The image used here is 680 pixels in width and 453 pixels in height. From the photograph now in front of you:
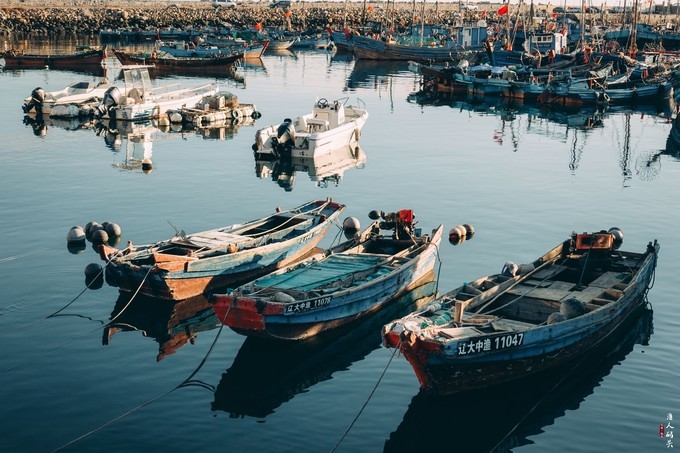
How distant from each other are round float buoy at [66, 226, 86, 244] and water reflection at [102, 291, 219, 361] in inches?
218

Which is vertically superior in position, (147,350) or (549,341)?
(549,341)

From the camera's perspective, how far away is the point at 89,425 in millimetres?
18625

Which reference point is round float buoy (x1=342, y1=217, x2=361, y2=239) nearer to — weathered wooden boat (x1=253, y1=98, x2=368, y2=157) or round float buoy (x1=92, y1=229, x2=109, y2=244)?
round float buoy (x1=92, y1=229, x2=109, y2=244)

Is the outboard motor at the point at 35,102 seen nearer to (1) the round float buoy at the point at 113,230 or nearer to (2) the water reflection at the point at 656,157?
(1) the round float buoy at the point at 113,230

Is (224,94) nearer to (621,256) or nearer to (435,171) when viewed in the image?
(435,171)

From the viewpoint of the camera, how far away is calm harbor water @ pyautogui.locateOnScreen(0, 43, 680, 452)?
19125 mm

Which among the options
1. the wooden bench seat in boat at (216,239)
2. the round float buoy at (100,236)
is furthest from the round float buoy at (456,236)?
the round float buoy at (100,236)

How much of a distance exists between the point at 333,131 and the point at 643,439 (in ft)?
103

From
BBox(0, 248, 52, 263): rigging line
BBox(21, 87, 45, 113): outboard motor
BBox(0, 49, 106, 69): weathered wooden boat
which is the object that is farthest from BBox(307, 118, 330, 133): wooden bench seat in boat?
BBox(0, 49, 106, 69): weathered wooden boat

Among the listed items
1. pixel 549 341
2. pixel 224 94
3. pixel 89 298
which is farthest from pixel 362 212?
pixel 224 94

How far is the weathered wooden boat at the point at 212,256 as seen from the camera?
25203 mm

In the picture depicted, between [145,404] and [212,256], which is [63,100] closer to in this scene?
[212,256]

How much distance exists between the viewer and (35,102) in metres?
60.2

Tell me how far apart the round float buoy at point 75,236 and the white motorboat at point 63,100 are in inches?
1249
